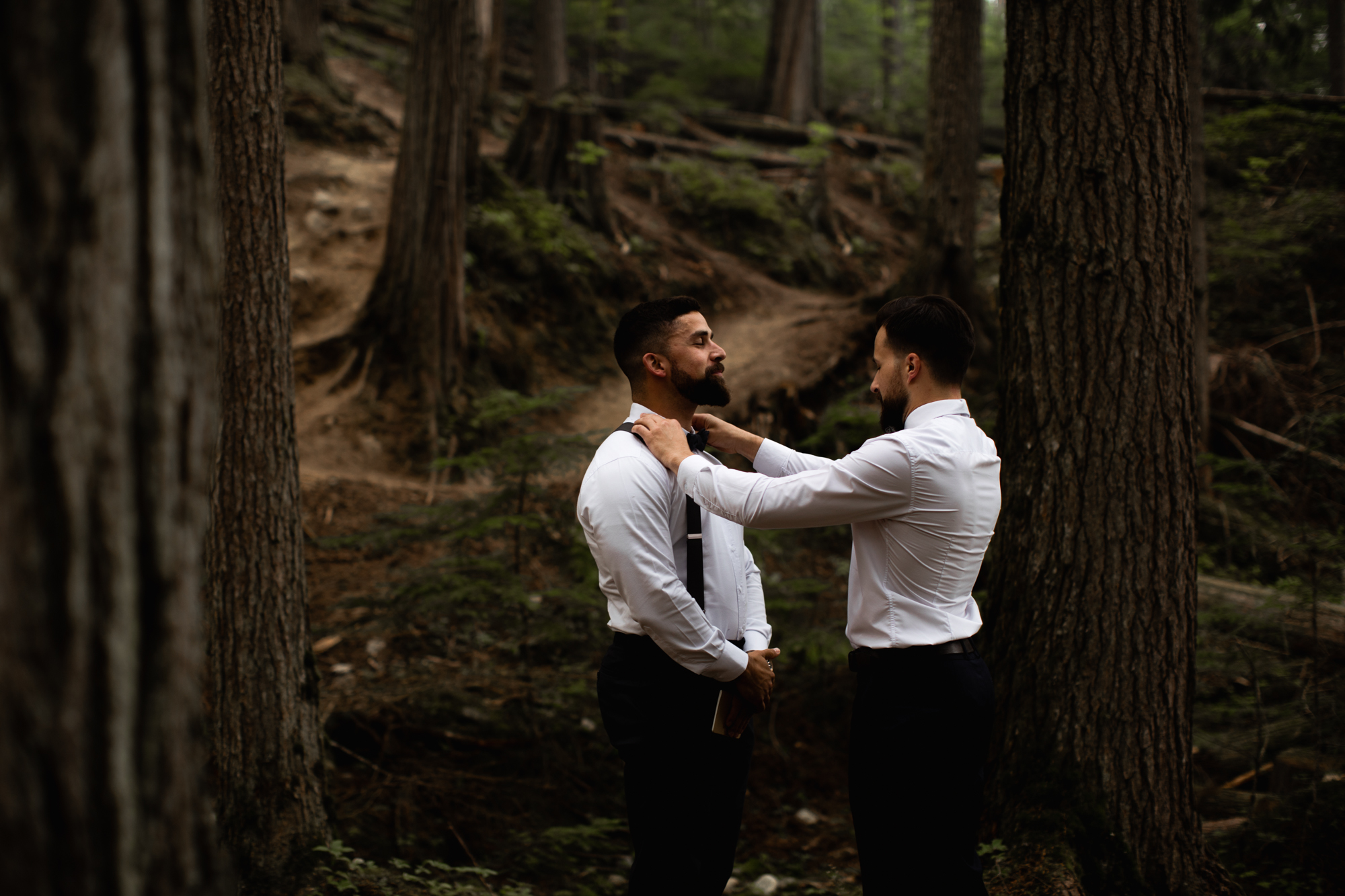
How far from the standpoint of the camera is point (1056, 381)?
355cm

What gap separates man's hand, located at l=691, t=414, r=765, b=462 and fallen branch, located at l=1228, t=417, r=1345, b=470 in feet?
17.9

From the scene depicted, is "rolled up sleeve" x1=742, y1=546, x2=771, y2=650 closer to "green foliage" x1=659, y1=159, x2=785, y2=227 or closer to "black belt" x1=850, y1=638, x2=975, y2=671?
"black belt" x1=850, y1=638, x2=975, y2=671

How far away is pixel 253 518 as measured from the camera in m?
3.51

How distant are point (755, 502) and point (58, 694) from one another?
2.08 m

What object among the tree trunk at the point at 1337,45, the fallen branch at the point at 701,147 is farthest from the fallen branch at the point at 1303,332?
the fallen branch at the point at 701,147

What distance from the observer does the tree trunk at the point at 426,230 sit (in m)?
9.30

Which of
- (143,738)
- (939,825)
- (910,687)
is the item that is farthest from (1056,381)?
(143,738)

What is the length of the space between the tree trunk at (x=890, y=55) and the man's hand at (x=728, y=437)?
2704 centimetres

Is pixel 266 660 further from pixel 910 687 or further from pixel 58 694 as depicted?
pixel 58 694

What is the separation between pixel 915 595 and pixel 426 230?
319 inches

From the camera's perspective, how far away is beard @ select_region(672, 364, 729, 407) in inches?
122

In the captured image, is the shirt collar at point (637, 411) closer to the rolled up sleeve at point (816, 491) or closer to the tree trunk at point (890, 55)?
the rolled up sleeve at point (816, 491)

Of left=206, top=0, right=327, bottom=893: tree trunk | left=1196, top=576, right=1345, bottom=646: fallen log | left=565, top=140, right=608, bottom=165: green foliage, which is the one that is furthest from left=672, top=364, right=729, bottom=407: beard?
left=565, top=140, right=608, bottom=165: green foliage

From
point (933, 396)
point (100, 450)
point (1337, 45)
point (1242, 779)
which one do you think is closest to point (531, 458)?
point (933, 396)
